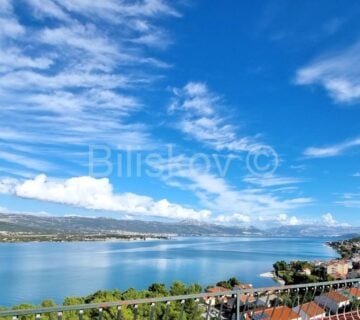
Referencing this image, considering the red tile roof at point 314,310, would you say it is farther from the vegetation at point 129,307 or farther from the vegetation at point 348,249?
the vegetation at point 348,249

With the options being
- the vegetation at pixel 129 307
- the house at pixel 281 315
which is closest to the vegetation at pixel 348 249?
the vegetation at pixel 129 307

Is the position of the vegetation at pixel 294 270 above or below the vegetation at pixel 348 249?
above

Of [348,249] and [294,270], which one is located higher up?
[294,270]

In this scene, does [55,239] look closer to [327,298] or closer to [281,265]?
[281,265]

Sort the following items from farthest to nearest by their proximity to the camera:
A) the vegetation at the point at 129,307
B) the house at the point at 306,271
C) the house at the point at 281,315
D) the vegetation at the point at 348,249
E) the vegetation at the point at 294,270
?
the vegetation at the point at 348,249 → the house at the point at 306,271 → the vegetation at the point at 294,270 → the vegetation at the point at 129,307 → the house at the point at 281,315

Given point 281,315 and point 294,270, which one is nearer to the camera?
point 281,315

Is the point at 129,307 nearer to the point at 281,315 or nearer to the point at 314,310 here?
the point at 314,310

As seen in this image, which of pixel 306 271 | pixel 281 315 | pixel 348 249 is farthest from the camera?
pixel 348 249

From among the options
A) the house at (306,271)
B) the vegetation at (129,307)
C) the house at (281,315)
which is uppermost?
the house at (281,315)

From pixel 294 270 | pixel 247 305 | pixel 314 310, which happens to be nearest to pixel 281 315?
pixel 247 305

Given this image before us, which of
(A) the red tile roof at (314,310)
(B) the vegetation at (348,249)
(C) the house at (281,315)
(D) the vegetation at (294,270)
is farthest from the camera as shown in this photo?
(B) the vegetation at (348,249)

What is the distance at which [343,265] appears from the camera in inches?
1922

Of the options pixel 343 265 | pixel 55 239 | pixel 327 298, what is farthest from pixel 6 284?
pixel 55 239

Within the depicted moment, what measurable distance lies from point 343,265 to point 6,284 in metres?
39.1
